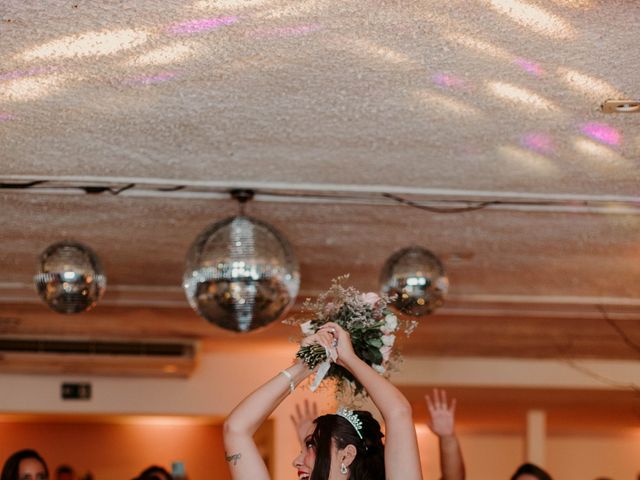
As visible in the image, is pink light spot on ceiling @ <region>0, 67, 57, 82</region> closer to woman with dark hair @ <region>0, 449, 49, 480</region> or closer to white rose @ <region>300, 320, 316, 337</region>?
white rose @ <region>300, 320, 316, 337</region>

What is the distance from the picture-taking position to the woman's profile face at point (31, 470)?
4.23 m

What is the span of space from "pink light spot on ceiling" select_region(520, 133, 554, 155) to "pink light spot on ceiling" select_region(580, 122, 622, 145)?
0.12 m

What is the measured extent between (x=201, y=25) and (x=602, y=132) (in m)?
1.32

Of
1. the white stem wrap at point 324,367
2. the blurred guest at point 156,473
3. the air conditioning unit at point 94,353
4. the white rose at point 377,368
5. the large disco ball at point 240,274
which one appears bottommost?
the white stem wrap at point 324,367

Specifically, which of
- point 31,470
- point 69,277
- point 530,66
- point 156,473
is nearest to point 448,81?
point 530,66

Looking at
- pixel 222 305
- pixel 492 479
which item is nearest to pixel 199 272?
pixel 222 305

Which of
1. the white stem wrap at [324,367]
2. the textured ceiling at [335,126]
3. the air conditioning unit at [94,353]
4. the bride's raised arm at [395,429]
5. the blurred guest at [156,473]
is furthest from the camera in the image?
the air conditioning unit at [94,353]

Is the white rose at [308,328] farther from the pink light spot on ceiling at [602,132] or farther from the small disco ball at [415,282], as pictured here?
the small disco ball at [415,282]

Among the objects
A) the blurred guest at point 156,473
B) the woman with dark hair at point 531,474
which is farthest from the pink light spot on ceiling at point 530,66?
the blurred guest at point 156,473

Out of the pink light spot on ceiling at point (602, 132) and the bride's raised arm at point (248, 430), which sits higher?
the pink light spot on ceiling at point (602, 132)

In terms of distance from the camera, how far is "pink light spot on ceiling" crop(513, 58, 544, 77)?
9.39 feet

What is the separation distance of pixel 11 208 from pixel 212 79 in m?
1.57

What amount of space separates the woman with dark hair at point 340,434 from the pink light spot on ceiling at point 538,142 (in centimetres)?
114

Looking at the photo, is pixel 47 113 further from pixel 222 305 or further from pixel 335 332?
pixel 335 332
